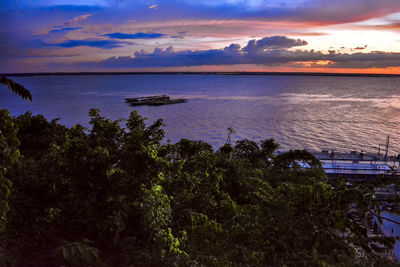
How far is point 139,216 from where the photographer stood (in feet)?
26.5

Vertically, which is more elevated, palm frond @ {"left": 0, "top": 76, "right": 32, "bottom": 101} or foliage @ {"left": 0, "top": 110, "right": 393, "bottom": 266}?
palm frond @ {"left": 0, "top": 76, "right": 32, "bottom": 101}

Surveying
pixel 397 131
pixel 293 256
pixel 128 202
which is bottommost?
pixel 397 131

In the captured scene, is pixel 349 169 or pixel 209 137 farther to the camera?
pixel 209 137

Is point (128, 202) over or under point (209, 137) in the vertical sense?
over

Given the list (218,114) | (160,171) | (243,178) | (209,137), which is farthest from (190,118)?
(160,171)

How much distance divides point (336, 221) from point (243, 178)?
626 cm

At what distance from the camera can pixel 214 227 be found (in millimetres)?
7945

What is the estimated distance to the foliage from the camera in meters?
7.07

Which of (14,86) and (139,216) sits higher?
(14,86)

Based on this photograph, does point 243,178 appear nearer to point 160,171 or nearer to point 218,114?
point 160,171

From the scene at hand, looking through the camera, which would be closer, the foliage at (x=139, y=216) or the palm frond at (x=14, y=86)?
the foliage at (x=139, y=216)

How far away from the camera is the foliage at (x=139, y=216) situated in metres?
7.07

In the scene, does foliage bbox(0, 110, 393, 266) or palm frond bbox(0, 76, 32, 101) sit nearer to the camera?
foliage bbox(0, 110, 393, 266)

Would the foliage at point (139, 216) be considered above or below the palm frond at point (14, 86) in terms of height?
below
